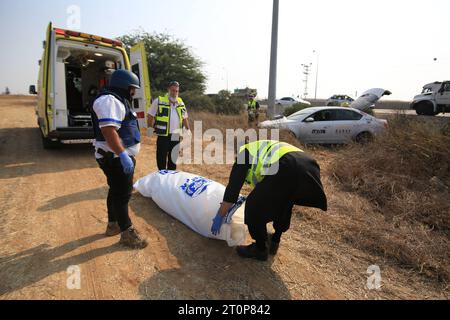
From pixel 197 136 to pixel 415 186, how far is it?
689 cm

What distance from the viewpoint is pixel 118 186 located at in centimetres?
280

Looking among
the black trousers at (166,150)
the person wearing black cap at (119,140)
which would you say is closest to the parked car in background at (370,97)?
the black trousers at (166,150)

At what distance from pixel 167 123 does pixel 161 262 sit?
245 cm

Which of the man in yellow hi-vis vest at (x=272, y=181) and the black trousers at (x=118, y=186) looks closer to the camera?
the man in yellow hi-vis vest at (x=272, y=181)

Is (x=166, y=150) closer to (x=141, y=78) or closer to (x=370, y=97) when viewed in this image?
(x=141, y=78)

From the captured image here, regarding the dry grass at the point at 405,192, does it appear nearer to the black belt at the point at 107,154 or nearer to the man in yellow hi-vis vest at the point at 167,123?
the black belt at the point at 107,154

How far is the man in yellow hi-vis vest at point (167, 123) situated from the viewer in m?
A: 4.56

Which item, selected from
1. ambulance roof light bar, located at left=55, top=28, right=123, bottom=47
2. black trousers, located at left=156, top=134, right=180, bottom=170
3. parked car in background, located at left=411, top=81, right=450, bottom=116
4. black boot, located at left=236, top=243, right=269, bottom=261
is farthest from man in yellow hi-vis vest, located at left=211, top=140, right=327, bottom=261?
parked car in background, located at left=411, top=81, right=450, bottom=116

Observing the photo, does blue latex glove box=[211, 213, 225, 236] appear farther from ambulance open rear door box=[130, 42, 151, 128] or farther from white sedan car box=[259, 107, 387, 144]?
white sedan car box=[259, 107, 387, 144]

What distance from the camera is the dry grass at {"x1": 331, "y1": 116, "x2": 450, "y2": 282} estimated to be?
9.89 ft

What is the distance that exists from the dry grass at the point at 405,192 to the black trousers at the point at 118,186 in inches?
98.6

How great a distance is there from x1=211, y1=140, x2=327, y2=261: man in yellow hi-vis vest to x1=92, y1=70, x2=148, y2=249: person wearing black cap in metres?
0.98
